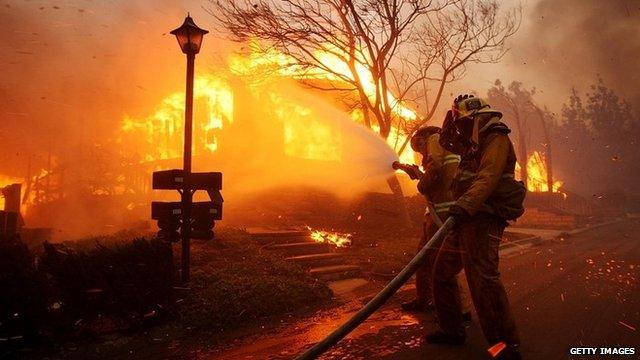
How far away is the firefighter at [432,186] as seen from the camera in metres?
4.61

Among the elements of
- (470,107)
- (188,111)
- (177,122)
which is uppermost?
(177,122)

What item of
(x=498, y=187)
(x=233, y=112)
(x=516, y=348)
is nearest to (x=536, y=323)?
(x=516, y=348)

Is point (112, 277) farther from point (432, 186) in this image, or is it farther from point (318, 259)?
point (318, 259)

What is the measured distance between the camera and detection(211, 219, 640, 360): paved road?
3.62 meters

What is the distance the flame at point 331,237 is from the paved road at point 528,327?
3371mm

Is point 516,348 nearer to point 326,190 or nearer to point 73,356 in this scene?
point 73,356

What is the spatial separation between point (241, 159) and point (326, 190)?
5.37 m

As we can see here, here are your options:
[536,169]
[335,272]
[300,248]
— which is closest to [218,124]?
[300,248]

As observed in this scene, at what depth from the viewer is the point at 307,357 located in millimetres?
2617

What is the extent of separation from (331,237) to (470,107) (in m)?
7.08

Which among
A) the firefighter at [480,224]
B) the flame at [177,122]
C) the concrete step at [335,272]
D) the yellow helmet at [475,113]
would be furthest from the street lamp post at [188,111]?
the flame at [177,122]

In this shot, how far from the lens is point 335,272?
25.1ft

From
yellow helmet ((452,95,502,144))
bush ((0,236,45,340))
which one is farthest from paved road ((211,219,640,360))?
yellow helmet ((452,95,502,144))

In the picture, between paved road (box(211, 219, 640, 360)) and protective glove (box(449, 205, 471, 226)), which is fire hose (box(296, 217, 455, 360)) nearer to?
protective glove (box(449, 205, 471, 226))
